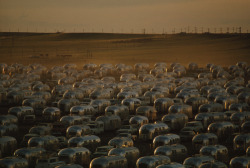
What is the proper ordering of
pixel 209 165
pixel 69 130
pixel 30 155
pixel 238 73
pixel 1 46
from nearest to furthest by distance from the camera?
1. pixel 209 165
2. pixel 30 155
3. pixel 69 130
4. pixel 238 73
5. pixel 1 46

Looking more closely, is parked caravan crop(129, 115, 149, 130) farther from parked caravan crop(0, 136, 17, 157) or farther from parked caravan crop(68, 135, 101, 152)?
parked caravan crop(0, 136, 17, 157)

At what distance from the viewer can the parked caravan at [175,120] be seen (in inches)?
1729

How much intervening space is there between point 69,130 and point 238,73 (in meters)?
46.9

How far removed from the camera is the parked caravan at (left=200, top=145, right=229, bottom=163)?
33750 millimetres

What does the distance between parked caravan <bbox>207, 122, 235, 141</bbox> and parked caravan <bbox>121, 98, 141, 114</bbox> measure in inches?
496

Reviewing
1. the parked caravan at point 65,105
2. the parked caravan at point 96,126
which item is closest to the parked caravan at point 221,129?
the parked caravan at point 96,126

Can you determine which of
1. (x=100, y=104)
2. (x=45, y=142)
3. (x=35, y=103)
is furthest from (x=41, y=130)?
(x=100, y=104)

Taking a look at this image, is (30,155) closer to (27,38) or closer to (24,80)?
(24,80)

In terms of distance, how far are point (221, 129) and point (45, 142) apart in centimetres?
1357

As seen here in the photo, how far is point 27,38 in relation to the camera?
181m

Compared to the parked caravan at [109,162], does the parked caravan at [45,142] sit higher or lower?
higher

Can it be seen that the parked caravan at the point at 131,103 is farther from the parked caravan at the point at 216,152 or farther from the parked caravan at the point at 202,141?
the parked caravan at the point at 216,152

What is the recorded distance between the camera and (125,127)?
4266cm

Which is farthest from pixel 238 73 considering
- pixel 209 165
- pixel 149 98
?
pixel 209 165
